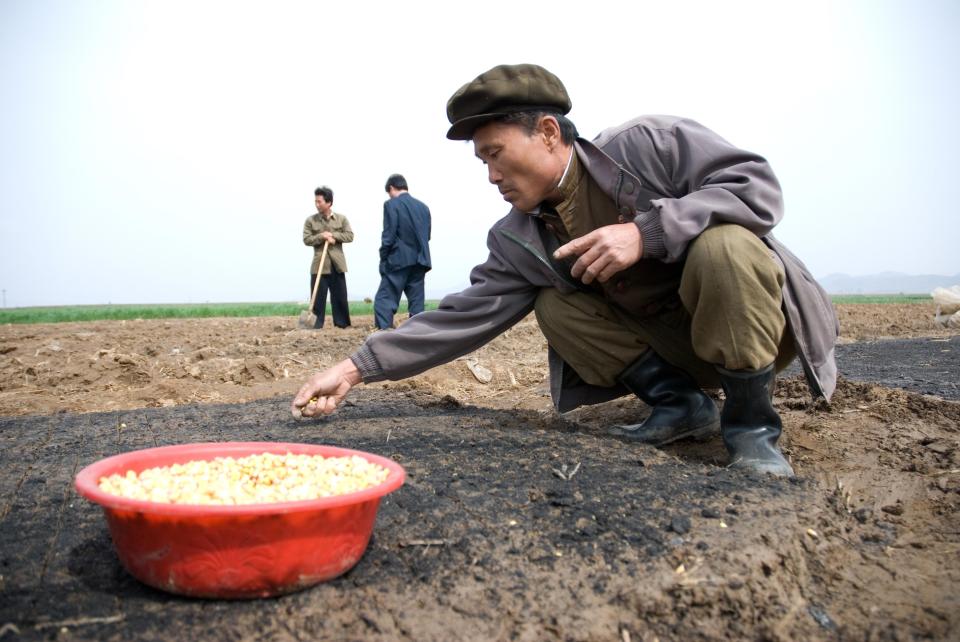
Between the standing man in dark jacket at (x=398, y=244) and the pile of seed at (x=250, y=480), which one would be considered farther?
the standing man in dark jacket at (x=398, y=244)

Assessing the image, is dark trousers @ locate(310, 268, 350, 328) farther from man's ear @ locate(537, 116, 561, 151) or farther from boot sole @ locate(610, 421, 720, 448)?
man's ear @ locate(537, 116, 561, 151)

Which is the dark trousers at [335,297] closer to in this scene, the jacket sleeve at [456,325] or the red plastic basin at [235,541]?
the jacket sleeve at [456,325]

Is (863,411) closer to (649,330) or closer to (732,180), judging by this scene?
(649,330)

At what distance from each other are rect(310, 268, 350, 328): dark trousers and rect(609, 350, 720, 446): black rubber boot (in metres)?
7.25

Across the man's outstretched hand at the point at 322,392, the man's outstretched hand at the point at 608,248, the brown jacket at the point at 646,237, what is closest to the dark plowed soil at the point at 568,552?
the man's outstretched hand at the point at 322,392

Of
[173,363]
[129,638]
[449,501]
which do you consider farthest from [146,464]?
[173,363]

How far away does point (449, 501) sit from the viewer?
6.80 ft

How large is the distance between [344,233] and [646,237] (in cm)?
789

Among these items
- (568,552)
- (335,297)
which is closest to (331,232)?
(335,297)

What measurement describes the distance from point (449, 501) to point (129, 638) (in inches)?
35.9

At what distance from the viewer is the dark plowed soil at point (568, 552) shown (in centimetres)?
149

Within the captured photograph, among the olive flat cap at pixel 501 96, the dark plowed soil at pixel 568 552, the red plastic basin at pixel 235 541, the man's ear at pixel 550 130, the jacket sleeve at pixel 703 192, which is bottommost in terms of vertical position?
the dark plowed soil at pixel 568 552

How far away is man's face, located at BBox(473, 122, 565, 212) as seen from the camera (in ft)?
8.43

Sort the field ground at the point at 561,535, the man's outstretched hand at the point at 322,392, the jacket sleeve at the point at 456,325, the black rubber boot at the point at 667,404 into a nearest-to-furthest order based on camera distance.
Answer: the field ground at the point at 561,535, the man's outstretched hand at the point at 322,392, the jacket sleeve at the point at 456,325, the black rubber boot at the point at 667,404
